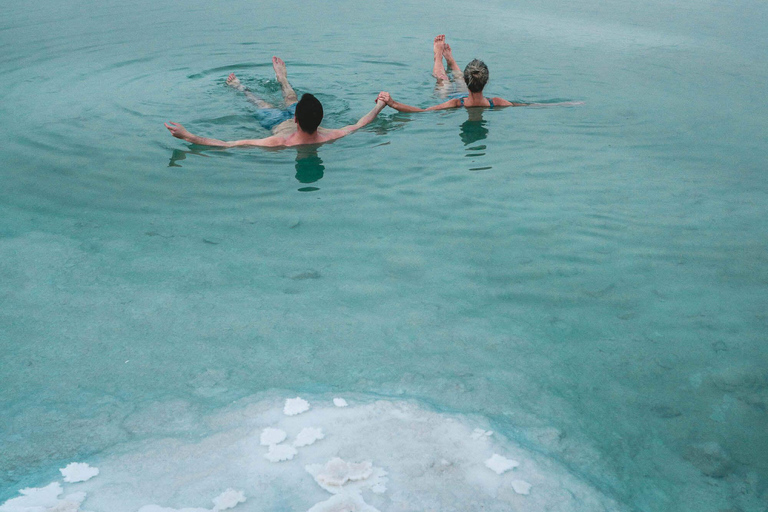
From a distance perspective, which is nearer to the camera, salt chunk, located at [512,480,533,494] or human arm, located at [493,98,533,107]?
salt chunk, located at [512,480,533,494]

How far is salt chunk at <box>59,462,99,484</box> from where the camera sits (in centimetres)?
276

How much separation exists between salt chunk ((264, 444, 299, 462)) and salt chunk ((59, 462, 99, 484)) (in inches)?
32.9

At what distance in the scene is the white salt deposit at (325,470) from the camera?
2.64 meters

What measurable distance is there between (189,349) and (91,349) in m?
0.62

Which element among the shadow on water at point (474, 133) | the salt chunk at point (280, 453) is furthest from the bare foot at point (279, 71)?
the salt chunk at point (280, 453)

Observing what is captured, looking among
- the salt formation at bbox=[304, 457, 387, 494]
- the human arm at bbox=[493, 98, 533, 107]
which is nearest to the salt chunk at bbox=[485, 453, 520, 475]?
the salt formation at bbox=[304, 457, 387, 494]

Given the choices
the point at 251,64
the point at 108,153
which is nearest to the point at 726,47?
the point at 251,64

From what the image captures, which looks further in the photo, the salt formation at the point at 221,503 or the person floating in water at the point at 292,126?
the person floating in water at the point at 292,126

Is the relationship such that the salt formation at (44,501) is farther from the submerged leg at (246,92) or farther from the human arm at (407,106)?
the submerged leg at (246,92)

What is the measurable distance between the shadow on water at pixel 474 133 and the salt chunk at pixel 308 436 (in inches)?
162

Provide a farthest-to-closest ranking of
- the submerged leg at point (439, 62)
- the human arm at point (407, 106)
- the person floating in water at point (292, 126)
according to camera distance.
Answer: the submerged leg at point (439, 62)
the human arm at point (407, 106)
the person floating in water at point (292, 126)

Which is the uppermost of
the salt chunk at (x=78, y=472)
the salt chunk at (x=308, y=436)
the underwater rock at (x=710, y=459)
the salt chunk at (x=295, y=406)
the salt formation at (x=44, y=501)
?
the salt formation at (x=44, y=501)

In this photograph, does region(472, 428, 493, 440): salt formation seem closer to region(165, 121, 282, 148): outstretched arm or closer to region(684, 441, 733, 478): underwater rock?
region(684, 441, 733, 478): underwater rock

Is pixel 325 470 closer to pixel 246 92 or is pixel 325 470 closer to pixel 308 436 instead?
pixel 308 436
